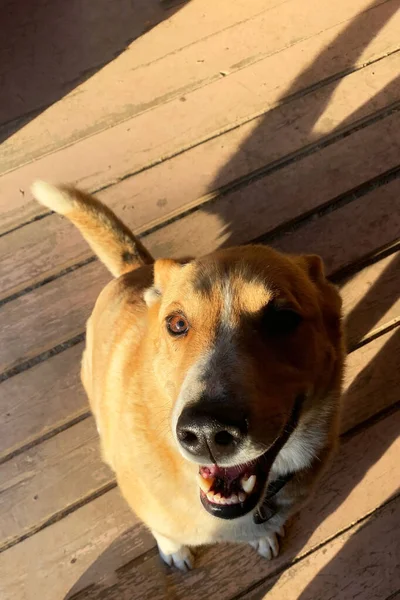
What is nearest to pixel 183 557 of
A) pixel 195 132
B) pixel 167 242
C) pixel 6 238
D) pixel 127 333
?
pixel 127 333

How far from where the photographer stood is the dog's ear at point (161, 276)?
1.81 metres

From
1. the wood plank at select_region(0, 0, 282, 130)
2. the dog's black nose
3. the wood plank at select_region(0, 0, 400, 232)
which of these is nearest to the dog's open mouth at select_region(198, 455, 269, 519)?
the dog's black nose

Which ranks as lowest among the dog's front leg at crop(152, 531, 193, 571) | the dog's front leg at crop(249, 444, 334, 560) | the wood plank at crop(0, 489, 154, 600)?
the wood plank at crop(0, 489, 154, 600)

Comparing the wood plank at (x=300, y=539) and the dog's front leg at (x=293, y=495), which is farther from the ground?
the dog's front leg at (x=293, y=495)

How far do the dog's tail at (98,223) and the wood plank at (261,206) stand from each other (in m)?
0.43

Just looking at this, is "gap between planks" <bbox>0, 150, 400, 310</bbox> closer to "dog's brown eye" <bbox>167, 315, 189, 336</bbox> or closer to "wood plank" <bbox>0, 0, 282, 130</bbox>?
"wood plank" <bbox>0, 0, 282, 130</bbox>

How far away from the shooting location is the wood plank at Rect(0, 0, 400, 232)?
2.93m

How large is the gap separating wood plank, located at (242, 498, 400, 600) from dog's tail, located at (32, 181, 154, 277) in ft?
4.63

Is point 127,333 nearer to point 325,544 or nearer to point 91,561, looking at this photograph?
point 91,561

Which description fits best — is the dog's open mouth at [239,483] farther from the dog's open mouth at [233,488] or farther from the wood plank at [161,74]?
the wood plank at [161,74]

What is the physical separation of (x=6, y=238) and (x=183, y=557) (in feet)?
5.65

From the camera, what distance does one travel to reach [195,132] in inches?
119

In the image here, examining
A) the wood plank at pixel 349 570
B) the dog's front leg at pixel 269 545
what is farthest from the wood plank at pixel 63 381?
the dog's front leg at pixel 269 545

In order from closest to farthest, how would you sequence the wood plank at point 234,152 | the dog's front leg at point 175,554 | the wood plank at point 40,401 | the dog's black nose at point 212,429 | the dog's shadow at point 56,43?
the dog's black nose at point 212,429 < the dog's front leg at point 175,554 < the wood plank at point 40,401 < the wood plank at point 234,152 < the dog's shadow at point 56,43
